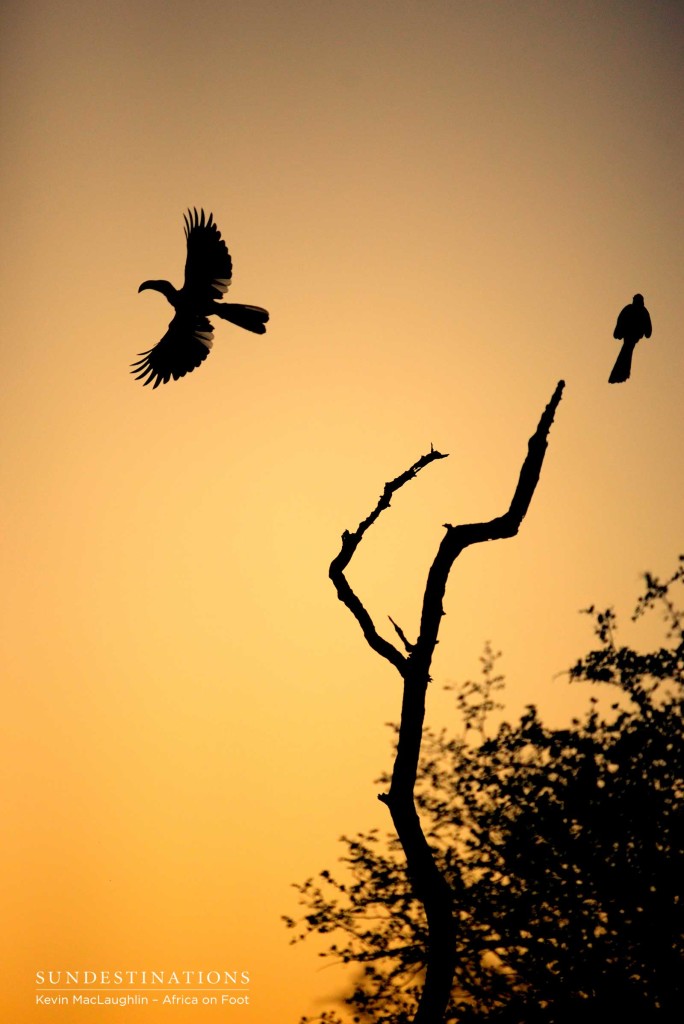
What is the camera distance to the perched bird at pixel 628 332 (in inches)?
299

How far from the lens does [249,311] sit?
873 centimetres

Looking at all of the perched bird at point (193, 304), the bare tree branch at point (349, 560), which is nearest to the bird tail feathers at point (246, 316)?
the perched bird at point (193, 304)

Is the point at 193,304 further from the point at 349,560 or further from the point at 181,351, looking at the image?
the point at 349,560

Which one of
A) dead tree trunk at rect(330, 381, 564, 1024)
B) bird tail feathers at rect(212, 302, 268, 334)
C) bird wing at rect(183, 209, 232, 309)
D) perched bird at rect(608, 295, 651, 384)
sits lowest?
dead tree trunk at rect(330, 381, 564, 1024)

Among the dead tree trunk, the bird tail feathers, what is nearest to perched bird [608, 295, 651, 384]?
the dead tree trunk

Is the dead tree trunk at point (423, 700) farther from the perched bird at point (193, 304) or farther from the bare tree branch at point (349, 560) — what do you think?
the perched bird at point (193, 304)

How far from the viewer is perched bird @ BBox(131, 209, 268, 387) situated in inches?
363

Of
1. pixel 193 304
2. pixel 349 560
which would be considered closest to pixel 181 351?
pixel 193 304

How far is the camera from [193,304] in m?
9.28

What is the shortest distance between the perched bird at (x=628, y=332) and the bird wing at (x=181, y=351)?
14.4 ft

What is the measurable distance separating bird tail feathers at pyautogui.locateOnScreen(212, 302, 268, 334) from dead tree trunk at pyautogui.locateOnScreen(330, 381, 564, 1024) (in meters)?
2.82

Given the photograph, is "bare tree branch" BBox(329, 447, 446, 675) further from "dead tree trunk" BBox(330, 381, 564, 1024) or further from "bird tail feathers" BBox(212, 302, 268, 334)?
"bird tail feathers" BBox(212, 302, 268, 334)

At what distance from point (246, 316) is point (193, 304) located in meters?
0.90

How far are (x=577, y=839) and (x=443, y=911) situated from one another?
4.52 m
